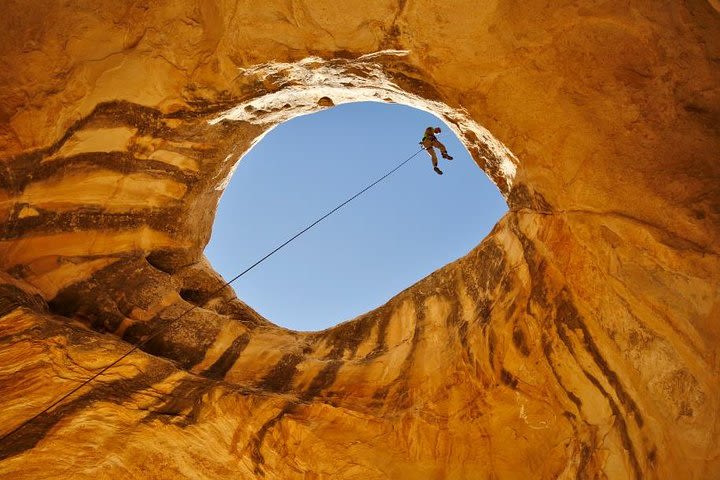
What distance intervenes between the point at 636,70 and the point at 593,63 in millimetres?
426

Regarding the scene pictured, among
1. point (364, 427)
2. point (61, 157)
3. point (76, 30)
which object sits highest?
point (76, 30)

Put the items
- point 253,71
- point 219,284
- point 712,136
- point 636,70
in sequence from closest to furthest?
point 712,136, point 636,70, point 253,71, point 219,284

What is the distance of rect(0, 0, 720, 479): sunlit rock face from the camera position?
5035 mm

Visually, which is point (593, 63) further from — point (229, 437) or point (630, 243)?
point (229, 437)

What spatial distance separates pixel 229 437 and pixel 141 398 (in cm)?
111

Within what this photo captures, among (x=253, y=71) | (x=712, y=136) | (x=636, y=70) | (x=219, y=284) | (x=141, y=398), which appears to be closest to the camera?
(x=712, y=136)

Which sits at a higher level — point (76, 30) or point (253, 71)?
point (76, 30)

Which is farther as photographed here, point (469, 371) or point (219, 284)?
point (219, 284)

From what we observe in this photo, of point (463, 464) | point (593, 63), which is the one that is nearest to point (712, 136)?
point (593, 63)

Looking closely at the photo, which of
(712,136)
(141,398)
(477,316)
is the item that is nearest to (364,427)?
(477,316)

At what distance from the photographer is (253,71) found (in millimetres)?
7293

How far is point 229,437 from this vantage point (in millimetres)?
6125

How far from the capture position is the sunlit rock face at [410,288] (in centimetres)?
504

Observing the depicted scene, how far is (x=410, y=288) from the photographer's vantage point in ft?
26.6
